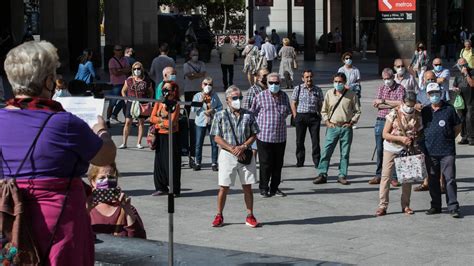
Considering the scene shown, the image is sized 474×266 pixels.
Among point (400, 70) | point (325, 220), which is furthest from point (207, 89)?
point (325, 220)

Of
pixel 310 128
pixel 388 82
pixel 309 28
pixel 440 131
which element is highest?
pixel 309 28

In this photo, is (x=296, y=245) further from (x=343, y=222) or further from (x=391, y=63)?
(x=391, y=63)

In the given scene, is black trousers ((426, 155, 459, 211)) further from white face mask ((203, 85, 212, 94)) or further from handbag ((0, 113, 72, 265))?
handbag ((0, 113, 72, 265))

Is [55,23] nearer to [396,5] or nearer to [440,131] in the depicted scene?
[396,5]

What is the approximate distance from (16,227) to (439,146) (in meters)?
9.50

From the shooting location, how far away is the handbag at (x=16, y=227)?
15.7 feet

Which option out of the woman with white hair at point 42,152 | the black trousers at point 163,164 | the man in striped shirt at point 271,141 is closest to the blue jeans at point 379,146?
the man in striped shirt at point 271,141

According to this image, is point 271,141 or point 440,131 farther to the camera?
point 271,141

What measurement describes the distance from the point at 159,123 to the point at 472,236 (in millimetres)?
4810

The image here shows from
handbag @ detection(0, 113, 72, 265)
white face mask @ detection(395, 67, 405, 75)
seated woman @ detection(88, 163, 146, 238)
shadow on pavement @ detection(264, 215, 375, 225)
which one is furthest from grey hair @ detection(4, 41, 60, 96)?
white face mask @ detection(395, 67, 405, 75)

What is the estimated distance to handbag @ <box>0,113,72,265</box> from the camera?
15.7ft

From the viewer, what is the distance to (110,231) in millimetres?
8109

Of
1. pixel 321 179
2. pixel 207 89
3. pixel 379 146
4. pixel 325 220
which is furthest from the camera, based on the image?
pixel 207 89

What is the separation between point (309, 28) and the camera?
50.2 m
